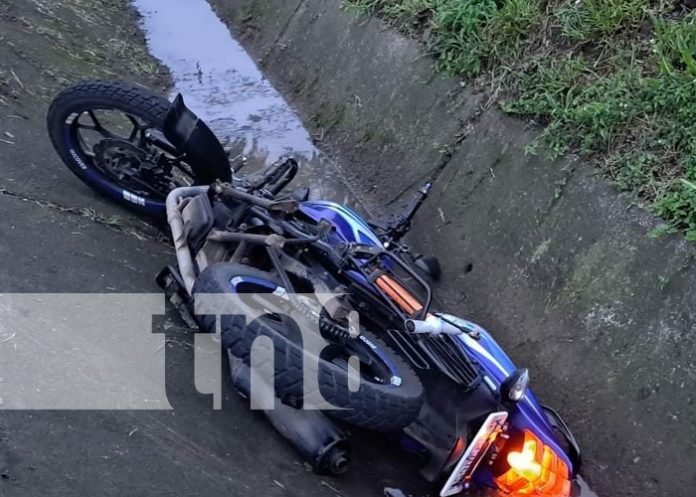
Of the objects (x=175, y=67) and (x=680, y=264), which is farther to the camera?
(x=175, y=67)

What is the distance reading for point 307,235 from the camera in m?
4.18

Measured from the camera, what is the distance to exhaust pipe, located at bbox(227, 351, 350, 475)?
3572 millimetres

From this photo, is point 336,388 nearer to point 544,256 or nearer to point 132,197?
point 544,256

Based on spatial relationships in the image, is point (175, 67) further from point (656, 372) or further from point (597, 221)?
point (656, 372)

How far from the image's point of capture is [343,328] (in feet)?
11.8

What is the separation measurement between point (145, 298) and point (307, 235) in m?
1.02

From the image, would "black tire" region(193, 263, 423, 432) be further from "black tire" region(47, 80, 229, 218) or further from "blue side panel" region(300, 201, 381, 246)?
"black tire" region(47, 80, 229, 218)

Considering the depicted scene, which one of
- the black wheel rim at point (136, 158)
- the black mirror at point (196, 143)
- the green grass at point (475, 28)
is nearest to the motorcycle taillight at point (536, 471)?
the black mirror at point (196, 143)

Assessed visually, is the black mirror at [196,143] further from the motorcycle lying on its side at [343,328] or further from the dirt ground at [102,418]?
the dirt ground at [102,418]

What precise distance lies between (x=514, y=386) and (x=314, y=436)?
995 millimetres

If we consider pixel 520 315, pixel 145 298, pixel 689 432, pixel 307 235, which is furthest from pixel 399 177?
pixel 689 432

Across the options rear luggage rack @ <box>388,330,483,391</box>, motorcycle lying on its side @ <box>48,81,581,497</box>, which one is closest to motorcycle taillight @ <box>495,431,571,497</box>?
motorcycle lying on its side @ <box>48,81,581,497</box>

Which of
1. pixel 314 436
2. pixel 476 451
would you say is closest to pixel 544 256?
pixel 476 451

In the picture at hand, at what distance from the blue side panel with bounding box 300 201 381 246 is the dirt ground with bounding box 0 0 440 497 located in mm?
1041
